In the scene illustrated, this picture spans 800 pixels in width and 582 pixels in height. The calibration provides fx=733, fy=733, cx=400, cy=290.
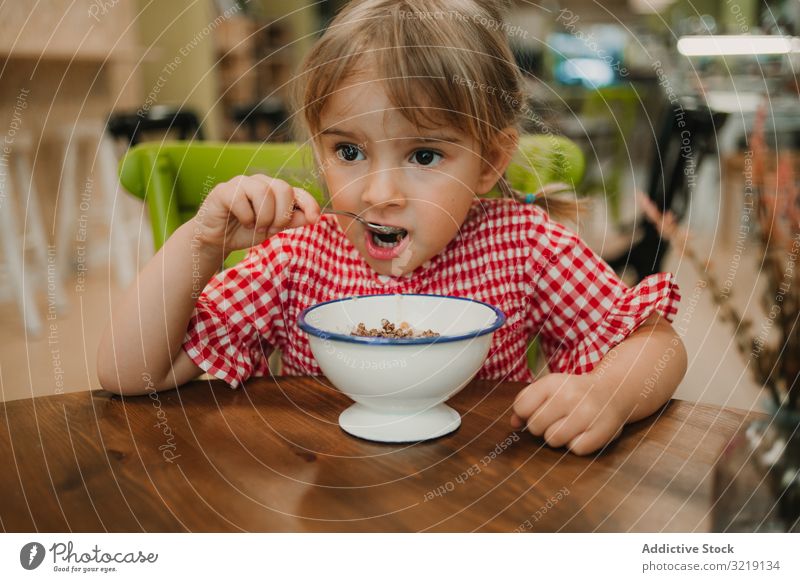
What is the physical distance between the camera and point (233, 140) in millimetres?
2982

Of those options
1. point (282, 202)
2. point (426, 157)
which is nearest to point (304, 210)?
point (282, 202)

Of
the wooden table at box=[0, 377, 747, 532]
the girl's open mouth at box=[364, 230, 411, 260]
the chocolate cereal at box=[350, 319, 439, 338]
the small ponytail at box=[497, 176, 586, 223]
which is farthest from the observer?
the small ponytail at box=[497, 176, 586, 223]

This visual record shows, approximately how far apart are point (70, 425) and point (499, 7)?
0.46 m

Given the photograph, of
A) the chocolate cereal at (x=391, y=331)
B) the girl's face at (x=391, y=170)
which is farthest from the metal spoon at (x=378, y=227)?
the chocolate cereal at (x=391, y=331)

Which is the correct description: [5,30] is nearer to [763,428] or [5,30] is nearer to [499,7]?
[499,7]

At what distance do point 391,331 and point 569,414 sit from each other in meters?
0.12

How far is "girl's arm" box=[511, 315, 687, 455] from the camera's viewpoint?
1.36 ft

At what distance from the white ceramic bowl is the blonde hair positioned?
0.15 metres

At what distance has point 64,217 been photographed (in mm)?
2199

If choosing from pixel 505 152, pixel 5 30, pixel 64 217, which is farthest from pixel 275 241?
pixel 64 217

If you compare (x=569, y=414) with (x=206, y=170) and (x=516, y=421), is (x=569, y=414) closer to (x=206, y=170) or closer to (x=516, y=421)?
(x=516, y=421)

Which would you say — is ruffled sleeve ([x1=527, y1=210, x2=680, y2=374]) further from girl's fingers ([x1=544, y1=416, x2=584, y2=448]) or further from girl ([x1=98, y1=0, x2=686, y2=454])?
girl's fingers ([x1=544, y1=416, x2=584, y2=448])
